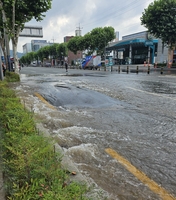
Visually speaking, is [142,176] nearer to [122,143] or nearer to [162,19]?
[122,143]

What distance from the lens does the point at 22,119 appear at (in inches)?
135

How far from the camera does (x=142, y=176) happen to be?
112 inches

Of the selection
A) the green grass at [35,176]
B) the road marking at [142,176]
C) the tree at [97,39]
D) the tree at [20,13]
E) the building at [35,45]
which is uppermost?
the building at [35,45]

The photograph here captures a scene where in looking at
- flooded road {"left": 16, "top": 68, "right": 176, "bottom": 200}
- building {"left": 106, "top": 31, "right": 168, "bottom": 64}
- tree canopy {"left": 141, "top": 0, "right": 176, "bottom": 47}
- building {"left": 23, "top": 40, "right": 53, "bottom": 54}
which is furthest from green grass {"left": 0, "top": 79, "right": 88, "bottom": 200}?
building {"left": 23, "top": 40, "right": 53, "bottom": 54}

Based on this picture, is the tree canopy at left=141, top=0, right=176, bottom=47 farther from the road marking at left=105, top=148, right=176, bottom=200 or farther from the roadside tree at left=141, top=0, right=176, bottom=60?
the road marking at left=105, top=148, right=176, bottom=200

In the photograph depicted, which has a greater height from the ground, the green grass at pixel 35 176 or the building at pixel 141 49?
the building at pixel 141 49

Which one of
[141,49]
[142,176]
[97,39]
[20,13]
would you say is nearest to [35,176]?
[142,176]

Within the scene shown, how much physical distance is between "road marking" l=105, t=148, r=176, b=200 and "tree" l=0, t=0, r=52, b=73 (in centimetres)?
1520

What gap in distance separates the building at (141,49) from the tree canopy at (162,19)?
1627 centimetres

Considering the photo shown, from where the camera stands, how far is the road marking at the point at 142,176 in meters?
2.46

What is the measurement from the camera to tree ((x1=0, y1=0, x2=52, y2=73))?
15898 mm

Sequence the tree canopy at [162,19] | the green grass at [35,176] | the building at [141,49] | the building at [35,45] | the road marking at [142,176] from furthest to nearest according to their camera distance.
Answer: the building at [35,45] → the building at [141,49] → the tree canopy at [162,19] → the road marking at [142,176] → the green grass at [35,176]

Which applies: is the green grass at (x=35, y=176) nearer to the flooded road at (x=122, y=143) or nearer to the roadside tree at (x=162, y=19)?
the flooded road at (x=122, y=143)

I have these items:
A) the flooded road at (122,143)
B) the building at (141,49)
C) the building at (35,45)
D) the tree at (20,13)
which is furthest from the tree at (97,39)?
the building at (35,45)
